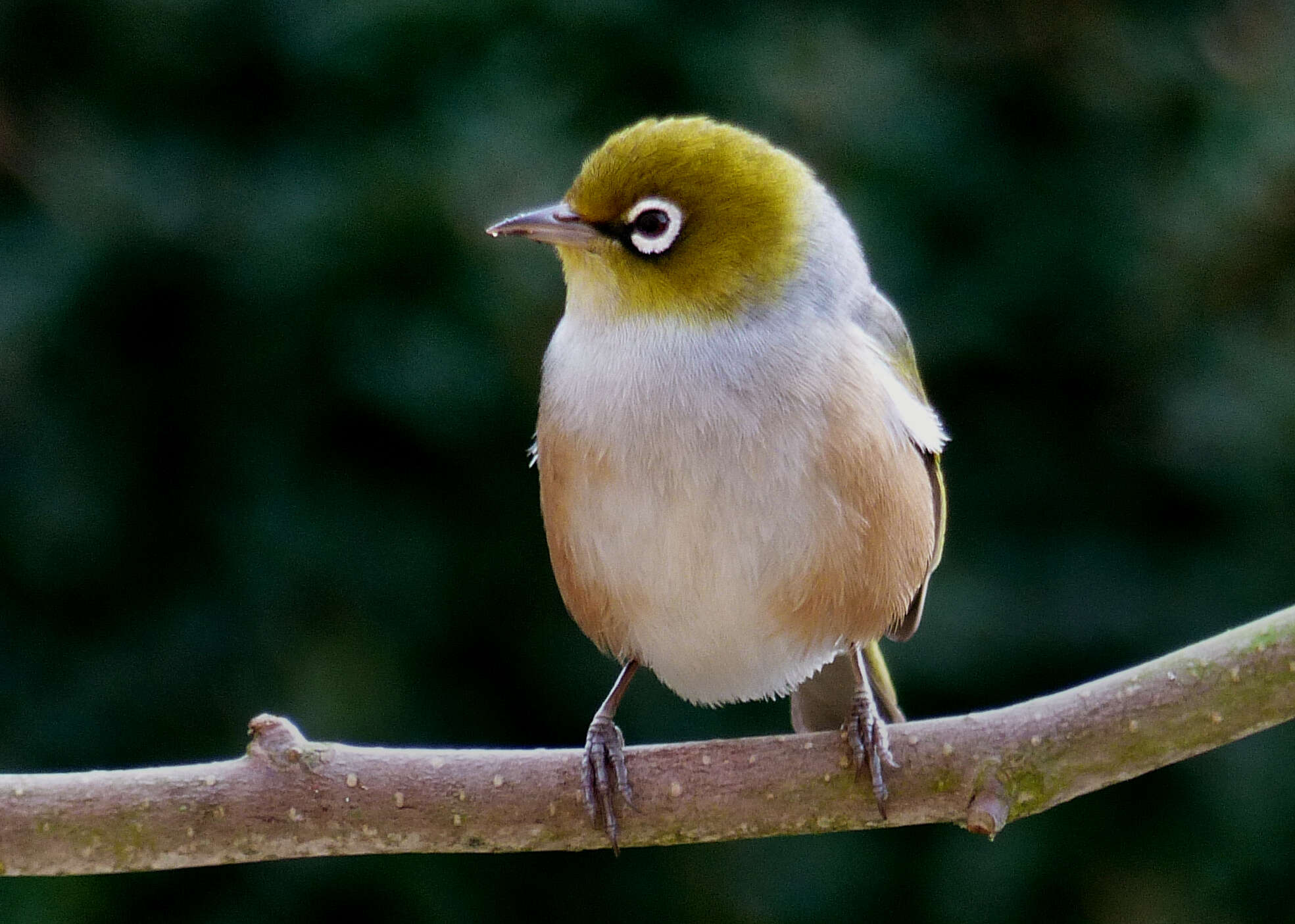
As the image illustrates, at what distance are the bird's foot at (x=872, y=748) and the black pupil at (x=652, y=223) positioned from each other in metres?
0.98

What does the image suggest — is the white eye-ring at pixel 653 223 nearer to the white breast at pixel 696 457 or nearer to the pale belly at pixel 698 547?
the white breast at pixel 696 457

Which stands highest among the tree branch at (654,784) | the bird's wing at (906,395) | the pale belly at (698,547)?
the bird's wing at (906,395)

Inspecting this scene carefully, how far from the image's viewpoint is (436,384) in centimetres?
433

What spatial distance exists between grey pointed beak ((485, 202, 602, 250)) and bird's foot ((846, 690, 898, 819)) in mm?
1016

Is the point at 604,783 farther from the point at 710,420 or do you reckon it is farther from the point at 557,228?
the point at 557,228

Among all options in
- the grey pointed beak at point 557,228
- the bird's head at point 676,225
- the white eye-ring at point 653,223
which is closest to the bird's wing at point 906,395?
the bird's head at point 676,225

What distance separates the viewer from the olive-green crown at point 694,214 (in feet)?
9.27

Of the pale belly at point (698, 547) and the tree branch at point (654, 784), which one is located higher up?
the pale belly at point (698, 547)

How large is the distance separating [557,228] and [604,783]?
3.36ft

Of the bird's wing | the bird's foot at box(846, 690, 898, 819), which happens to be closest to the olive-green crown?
the bird's wing

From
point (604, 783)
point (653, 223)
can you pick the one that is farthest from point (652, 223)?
point (604, 783)

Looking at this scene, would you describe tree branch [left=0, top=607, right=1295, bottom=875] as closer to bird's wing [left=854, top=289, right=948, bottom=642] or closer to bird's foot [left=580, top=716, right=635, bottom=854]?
bird's foot [left=580, top=716, right=635, bottom=854]

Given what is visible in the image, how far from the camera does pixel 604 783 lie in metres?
2.85

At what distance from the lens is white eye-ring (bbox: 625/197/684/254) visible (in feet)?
9.29
